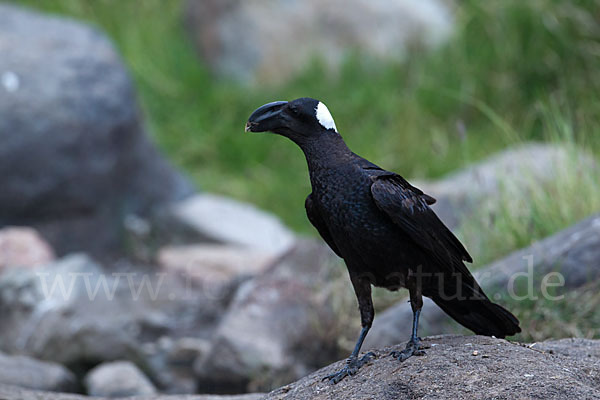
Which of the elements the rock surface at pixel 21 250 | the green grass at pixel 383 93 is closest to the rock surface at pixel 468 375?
the rock surface at pixel 21 250

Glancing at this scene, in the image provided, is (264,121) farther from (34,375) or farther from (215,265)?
(215,265)

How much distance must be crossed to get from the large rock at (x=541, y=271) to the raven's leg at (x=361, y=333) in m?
1.43

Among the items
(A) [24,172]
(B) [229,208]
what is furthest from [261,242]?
(A) [24,172]

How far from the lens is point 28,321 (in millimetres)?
6375

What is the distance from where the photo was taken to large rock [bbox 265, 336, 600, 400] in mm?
2701

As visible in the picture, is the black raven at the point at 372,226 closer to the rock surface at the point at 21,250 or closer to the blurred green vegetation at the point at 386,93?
the blurred green vegetation at the point at 386,93

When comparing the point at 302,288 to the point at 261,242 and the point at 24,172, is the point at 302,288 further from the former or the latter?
the point at 24,172

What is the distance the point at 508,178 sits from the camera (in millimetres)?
5738

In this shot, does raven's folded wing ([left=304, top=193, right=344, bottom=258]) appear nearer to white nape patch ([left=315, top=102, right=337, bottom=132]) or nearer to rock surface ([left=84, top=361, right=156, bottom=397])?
white nape patch ([left=315, top=102, right=337, bottom=132])

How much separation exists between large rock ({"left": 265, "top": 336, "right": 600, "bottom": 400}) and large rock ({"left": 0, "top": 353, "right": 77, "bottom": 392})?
2514mm

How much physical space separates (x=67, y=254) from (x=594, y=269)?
5.43 m

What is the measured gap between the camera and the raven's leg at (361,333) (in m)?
3.08

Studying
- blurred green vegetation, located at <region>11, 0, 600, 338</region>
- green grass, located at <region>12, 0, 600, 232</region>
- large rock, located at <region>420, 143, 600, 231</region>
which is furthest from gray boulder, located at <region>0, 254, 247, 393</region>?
green grass, located at <region>12, 0, 600, 232</region>

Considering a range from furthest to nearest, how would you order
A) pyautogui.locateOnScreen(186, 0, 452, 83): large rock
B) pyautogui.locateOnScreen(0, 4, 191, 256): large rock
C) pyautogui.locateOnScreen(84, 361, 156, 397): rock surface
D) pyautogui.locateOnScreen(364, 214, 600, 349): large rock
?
1. pyautogui.locateOnScreen(186, 0, 452, 83): large rock
2. pyautogui.locateOnScreen(0, 4, 191, 256): large rock
3. pyautogui.locateOnScreen(84, 361, 156, 397): rock surface
4. pyautogui.locateOnScreen(364, 214, 600, 349): large rock
